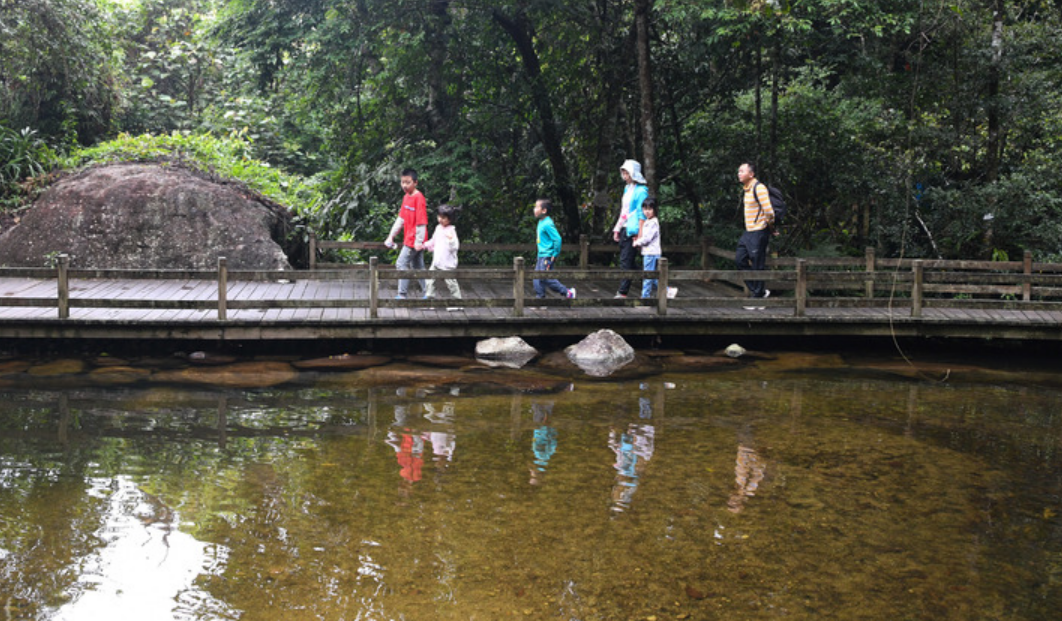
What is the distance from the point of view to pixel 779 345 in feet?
48.2

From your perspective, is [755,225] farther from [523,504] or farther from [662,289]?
[523,504]

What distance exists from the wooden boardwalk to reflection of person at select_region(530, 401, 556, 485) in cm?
284

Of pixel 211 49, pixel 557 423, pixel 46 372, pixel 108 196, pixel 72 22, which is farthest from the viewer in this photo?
pixel 211 49

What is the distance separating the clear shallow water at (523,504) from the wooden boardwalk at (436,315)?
1.43m

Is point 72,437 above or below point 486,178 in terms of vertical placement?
below

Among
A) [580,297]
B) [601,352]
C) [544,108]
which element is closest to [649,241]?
[580,297]

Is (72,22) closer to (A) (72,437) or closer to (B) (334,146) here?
(B) (334,146)

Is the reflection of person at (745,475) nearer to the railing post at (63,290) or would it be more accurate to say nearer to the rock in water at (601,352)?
the rock in water at (601,352)

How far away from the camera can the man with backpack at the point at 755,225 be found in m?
14.0

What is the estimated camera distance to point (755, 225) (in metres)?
14.4

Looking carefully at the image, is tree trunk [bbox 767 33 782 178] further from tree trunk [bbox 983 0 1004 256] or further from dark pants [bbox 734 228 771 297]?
tree trunk [bbox 983 0 1004 256]

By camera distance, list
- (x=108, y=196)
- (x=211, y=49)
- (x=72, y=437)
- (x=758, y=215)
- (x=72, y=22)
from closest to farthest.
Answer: (x=72, y=437)
(x=758, y=215)
(x=108, y=196)
(x=72, y=22)
(x=211, y=49)

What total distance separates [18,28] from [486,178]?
29.2ft

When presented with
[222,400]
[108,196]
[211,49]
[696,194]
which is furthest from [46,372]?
[211,49]
